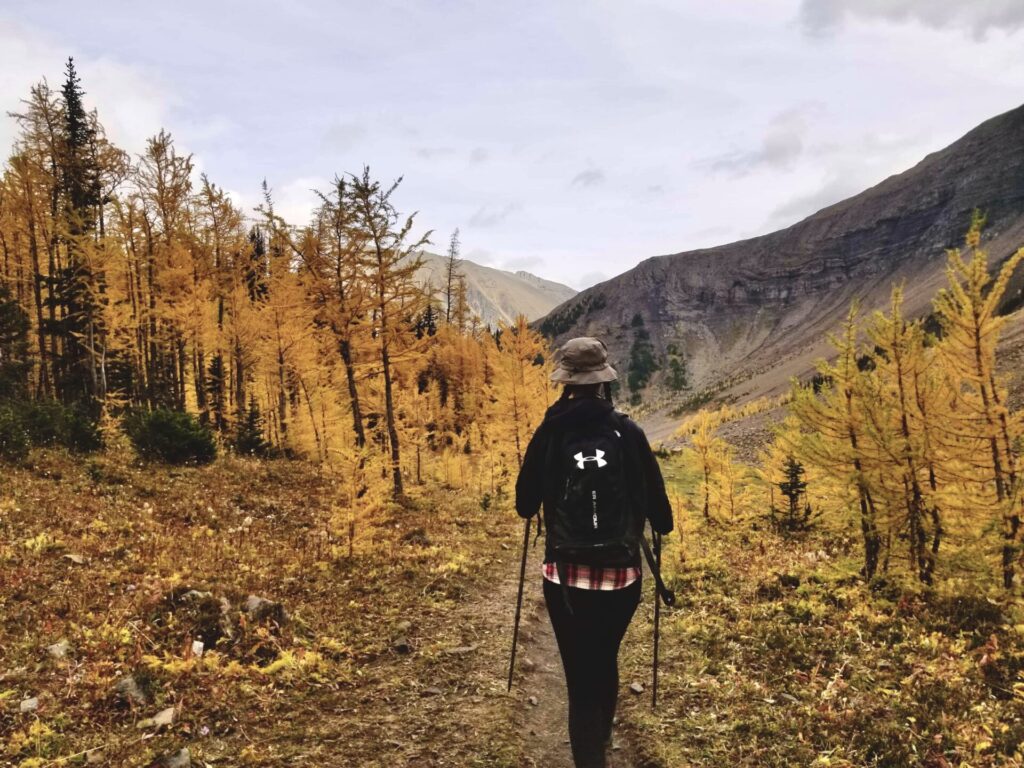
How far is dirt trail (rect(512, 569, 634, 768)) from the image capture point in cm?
522

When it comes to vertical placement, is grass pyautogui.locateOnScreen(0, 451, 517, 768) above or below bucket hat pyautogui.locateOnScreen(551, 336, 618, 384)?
below

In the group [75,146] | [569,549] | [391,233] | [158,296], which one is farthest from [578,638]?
[75,146]

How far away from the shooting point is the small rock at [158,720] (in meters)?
5.05

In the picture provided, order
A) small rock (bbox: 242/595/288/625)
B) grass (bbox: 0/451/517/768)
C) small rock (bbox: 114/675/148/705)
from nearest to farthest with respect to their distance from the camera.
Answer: grass (bbox: 0/451/517/768) < small rock (bbox: 114/675/148/705) < small rock (bbox: 242/595/288/625)

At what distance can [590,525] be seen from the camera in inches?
142

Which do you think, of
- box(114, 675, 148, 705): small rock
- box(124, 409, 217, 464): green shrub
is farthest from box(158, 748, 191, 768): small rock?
box(124, 409, 217, 464): green shrub

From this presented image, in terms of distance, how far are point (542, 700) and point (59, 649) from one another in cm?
542

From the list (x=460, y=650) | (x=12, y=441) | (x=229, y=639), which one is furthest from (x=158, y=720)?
(x=12, y=441)

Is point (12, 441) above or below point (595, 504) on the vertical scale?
above

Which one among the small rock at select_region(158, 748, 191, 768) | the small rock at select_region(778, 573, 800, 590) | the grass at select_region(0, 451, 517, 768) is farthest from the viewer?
the small rock at select_region(778, 573, 800, 590)

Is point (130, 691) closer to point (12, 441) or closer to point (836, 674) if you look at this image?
point (836, 674)

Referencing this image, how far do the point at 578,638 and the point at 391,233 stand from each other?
16503 mm

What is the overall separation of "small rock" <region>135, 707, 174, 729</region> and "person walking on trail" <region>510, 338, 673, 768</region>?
3909 millimetres

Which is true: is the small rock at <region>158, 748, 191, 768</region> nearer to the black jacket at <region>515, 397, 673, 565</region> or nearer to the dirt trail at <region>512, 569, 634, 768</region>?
the dirt trail at <region>512, 569, 634, 768</region>
